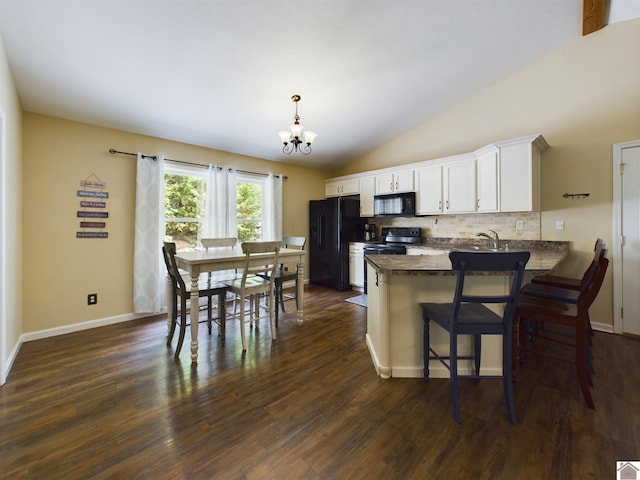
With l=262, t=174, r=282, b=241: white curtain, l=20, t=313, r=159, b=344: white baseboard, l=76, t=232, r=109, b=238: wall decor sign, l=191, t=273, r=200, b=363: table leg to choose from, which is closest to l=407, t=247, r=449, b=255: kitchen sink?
l=262, t=174, r=282, b=241: white curtain

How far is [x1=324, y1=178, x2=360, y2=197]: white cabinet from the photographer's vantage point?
16.6 feet

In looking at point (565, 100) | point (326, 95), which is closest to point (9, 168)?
point (326, 95)

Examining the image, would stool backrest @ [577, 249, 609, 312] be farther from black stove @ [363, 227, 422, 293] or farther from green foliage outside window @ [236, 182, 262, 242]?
green foliage outside window @ [236, 182, 262, 242]

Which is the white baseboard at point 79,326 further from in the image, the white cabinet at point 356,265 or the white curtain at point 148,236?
the white cabinet at point 356,265

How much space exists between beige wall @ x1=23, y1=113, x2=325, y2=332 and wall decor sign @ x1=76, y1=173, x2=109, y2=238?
47 millimetres

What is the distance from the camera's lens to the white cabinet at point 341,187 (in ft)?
16.6

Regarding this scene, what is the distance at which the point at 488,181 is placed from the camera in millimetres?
3443

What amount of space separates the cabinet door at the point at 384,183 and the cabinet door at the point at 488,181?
1323 mm

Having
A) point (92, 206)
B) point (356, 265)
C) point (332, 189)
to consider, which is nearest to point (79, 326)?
point (92, 206)

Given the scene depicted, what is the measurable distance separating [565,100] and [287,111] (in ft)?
11.0

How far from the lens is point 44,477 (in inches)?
49.4

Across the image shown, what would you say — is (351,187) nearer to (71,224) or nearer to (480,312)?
(480,312)

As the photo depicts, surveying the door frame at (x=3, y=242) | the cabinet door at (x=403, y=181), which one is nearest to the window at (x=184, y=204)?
the door frame at (x=3, y=242)

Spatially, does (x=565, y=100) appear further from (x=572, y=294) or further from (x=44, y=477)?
(x=44, y=477)
